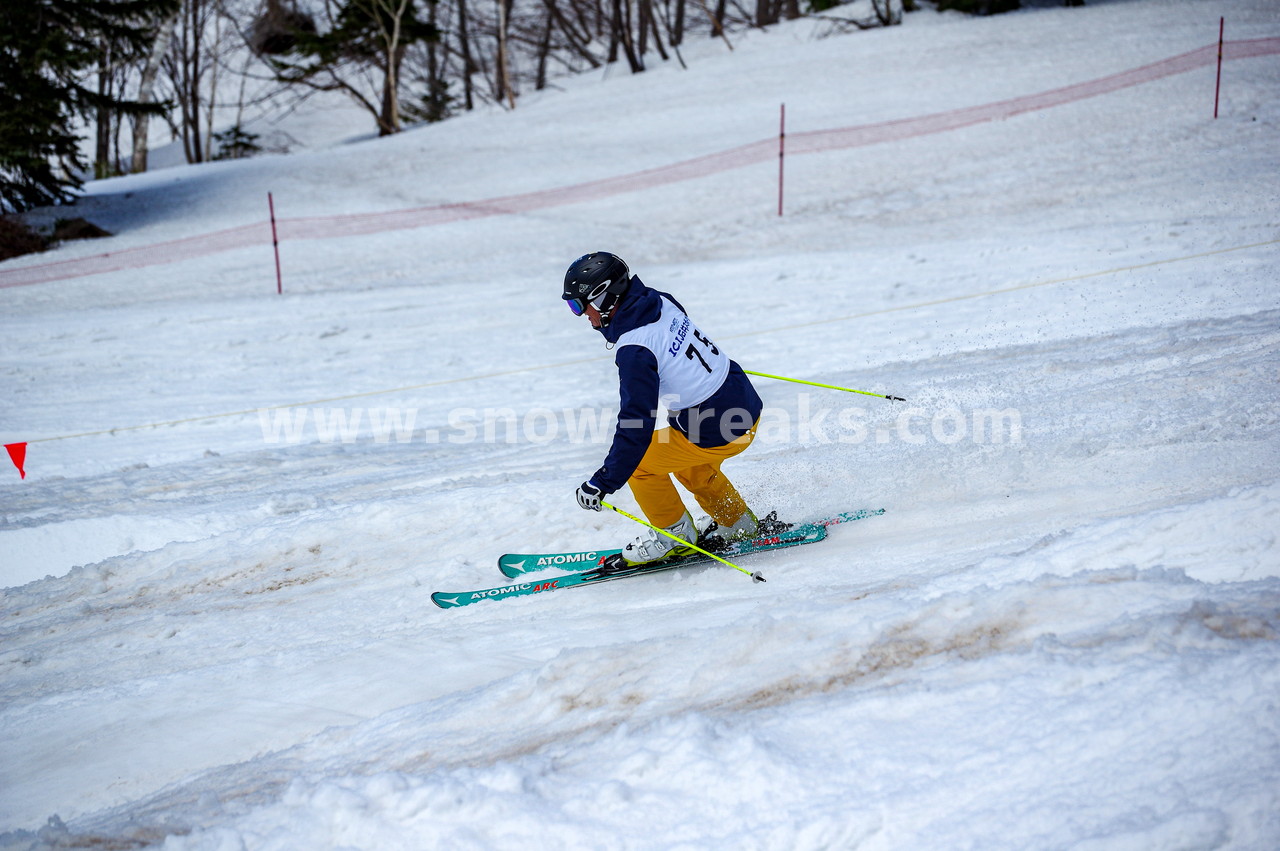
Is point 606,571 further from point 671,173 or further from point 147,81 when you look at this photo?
point 147,81

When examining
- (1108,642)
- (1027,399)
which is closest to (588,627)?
(1108,642)

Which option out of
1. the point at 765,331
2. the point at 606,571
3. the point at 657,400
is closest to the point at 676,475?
the point at 657,400

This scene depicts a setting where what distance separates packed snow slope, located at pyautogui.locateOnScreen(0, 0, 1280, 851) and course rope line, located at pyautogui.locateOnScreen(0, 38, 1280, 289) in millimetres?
1187

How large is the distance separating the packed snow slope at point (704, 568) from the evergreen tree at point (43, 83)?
253 centimetres

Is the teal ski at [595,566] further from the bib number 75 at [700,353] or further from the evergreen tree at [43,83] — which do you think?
the evergreen tree at [43,83]

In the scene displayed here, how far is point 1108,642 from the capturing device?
3.11 metres

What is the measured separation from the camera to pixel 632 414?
14.8 ft

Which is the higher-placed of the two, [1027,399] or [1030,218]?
[1030,218]

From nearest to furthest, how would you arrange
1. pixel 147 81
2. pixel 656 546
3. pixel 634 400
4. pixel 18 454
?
pixel 634 400 → pixel 656 546 → pixel 18 454 → pixel 147 81

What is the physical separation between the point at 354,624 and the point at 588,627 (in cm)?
147

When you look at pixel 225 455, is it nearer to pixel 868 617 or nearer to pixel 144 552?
pixel 144 552

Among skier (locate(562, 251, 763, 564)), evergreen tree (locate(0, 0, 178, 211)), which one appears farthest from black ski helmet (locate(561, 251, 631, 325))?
evergreen tree (locate(0, 0, 178, 211))

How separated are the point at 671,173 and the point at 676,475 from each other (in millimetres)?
13785

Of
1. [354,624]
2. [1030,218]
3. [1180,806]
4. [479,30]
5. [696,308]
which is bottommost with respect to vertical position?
[354,624]
